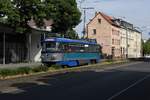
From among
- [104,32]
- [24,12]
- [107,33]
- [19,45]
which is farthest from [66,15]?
[104,32]

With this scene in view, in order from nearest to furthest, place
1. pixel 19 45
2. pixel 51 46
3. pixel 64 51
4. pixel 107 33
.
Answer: pixel 51 46, pixel 64 51, pixel 19 45, pixel 107 33

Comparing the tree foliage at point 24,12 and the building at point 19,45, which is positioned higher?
the tree foliage at point 24,12

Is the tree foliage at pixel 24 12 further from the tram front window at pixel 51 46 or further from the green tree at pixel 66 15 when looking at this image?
the green tree at pixel 66 15

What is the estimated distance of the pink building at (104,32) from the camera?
120844 millimetres

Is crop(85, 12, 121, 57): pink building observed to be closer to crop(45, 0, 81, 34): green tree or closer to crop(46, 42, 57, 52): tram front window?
crop(45, 0, 81, 34): green tree

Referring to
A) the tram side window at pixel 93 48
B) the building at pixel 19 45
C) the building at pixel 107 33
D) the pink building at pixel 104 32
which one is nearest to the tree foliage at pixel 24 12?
the building at pixel 19 45

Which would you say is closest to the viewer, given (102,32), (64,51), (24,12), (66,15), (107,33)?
(64,51)

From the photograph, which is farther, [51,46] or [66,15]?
[66,15]

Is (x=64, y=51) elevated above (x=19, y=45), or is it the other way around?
(x=19, y=45)

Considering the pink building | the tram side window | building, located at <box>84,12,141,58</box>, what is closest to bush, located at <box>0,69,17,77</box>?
the tram side window

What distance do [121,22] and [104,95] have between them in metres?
123

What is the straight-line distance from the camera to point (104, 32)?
12175cm

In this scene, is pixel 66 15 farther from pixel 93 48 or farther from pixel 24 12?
pixel 24 12

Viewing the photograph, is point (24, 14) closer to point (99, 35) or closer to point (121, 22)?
point (99, 35)
